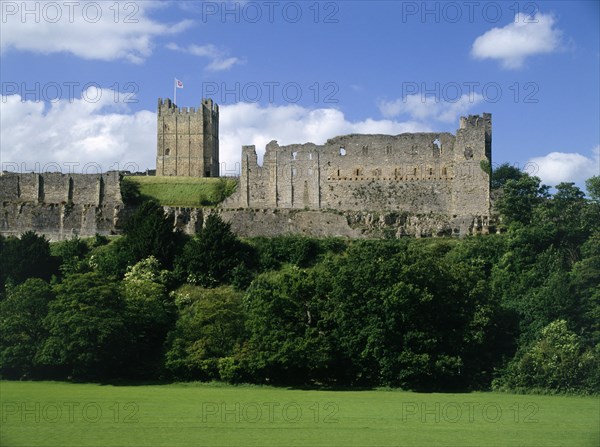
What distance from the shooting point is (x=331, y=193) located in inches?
2359

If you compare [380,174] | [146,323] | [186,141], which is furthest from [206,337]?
[186,141]

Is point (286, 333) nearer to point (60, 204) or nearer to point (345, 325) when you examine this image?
point (345, 325)

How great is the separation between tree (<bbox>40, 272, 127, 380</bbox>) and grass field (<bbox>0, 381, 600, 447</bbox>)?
183 cm

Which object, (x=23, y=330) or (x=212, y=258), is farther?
(x=212, y=258)

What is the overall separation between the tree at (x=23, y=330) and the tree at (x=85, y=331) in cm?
60

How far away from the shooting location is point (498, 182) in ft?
194

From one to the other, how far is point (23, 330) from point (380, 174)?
24770 millimetres

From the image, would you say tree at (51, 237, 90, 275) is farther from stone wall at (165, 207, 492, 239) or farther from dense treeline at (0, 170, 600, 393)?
stone wall at (165, 207, 492, 239)

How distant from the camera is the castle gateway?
56.8 metres

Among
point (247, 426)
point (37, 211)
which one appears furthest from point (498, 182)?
point (247, 426)

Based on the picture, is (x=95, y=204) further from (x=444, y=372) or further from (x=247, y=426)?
(x=247, y=426)

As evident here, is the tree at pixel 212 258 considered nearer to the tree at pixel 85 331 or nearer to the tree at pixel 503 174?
the tree at pixel 85 331

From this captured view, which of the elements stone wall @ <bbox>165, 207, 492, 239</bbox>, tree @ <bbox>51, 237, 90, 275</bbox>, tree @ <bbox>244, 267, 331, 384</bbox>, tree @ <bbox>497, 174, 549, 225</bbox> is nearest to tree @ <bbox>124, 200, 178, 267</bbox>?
→ stone wall @ <bbox>165, 207, 492, 239</bbox>

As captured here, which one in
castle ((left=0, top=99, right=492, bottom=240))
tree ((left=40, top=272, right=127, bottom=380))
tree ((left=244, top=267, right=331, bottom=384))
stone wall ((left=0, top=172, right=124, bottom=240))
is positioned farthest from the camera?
stone wall ((left=0, top=172, right=124, bottom=240))
